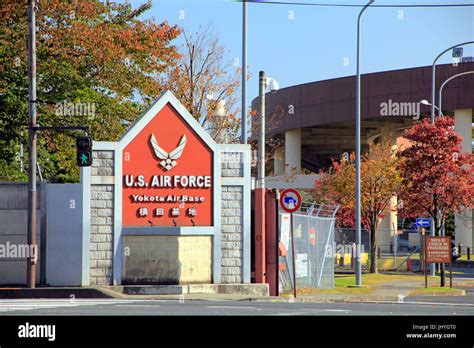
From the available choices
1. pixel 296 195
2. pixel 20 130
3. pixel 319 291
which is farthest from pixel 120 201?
pixel 20 130

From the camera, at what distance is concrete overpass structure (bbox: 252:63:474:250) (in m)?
62.4

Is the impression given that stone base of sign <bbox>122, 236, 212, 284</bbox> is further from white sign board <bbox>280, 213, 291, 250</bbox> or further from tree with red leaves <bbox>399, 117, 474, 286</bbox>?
tree with red leaves <bbox>399, 117, 474, 286</bbox>

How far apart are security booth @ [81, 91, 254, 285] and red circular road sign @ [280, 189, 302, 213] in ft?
5.51

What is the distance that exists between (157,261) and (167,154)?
3.23 metres

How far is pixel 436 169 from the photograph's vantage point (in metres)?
38.2

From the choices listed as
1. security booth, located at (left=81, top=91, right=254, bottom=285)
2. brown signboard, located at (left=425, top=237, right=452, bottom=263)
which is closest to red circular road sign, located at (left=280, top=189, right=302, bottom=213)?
security booth, located at (left=81, top=91, right=254, bottom=285)

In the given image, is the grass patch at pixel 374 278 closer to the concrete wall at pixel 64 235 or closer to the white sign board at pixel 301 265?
the white sign board at pixel 301 265

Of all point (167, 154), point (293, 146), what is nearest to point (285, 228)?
point (167, 154)

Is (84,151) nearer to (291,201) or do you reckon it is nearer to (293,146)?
(291,201)

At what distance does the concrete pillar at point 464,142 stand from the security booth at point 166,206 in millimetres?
35701
